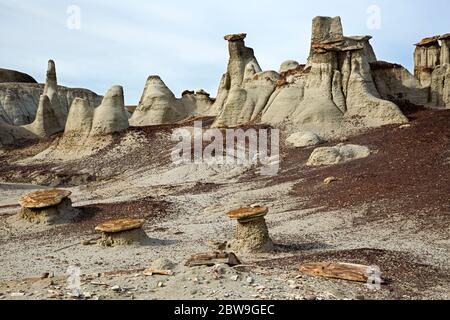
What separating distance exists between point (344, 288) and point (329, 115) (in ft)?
64.8

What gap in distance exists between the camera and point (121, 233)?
11484mm

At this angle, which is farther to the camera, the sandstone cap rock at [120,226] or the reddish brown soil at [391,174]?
the reddish brown soil at [391,174]

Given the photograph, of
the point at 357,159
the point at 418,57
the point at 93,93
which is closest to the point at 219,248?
the point at 357,159

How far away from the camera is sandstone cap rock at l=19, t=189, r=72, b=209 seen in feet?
47.9

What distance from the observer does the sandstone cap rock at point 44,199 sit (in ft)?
47.9

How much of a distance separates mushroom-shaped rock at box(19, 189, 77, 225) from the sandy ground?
1.22 ft

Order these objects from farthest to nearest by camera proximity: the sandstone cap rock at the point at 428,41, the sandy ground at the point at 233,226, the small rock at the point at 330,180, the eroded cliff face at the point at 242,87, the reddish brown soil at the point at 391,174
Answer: the sandstone cap rock at the point at 428,41, the eroded cliff face at the point at 242,87, the small rock at the point at 330,180, the reddish brown soil at the point at 391,174, the sandy ground at the point at 233,226

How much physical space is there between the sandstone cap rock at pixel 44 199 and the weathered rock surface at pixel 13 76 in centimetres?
5764

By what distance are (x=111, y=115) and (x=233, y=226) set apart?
18.9m

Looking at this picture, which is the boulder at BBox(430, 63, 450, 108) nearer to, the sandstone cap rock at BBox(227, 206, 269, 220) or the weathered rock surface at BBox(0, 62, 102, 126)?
the sandstone cap rock at BBox(227, 206, 269, 220)

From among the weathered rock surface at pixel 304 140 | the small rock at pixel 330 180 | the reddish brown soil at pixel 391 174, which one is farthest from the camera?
the weathered rock surface at pixel 304 140

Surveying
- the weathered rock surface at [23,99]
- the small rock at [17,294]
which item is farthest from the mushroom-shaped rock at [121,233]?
the weathered rock surface at [23,99]

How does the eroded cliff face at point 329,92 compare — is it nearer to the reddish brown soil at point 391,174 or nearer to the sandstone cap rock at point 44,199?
the reddish brown soil at point 391,174

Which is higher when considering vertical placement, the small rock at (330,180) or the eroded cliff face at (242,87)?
the eroded cliff face at (242,87)
